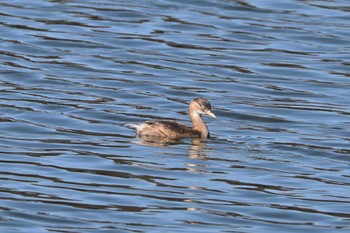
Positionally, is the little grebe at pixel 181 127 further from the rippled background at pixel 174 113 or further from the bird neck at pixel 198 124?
the rippled background at pixel 174 113

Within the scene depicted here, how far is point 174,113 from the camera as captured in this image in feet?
61.9

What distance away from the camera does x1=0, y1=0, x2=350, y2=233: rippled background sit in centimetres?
1334

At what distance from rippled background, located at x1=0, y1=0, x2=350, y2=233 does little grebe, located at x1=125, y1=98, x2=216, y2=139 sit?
0.71 ft

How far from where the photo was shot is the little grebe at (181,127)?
55.4 ft

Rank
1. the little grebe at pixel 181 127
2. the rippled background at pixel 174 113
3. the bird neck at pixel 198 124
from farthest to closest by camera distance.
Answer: the bird neck at pixel 198 124, the little grebe at pixel 181 127, the rippled background at pixel 174 113

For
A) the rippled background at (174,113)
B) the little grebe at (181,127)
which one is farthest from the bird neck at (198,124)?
the rippled background at (174,113)

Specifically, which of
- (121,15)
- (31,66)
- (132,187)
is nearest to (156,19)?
(121,15)

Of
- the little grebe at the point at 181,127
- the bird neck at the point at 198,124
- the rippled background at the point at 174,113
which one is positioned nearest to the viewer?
the rippled background at the point at 174,113

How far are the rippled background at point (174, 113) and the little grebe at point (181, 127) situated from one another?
217 millimetres

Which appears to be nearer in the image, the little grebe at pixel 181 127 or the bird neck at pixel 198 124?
the little grebe at pixel 181 127

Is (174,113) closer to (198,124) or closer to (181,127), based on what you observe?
(198,124)

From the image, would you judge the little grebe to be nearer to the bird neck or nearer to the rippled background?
the bird neck

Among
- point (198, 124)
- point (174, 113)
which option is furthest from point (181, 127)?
point (174, 113)

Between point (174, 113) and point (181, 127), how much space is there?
1.62 m
